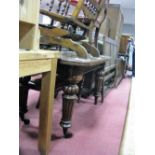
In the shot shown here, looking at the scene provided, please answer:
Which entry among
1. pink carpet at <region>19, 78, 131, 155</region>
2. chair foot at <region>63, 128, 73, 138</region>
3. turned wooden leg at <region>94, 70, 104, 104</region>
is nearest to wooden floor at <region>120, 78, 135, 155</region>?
pink carpet at <region>19, 78, 131, 155</region>

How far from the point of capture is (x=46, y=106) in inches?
56.6

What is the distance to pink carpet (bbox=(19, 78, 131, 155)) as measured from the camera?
167 centimetres

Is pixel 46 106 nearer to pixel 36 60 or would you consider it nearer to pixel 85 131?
pixel 36 60

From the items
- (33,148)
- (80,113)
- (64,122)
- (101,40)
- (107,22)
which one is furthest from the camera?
(107,22)

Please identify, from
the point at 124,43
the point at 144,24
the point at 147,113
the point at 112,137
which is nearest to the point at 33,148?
the point at 112,137

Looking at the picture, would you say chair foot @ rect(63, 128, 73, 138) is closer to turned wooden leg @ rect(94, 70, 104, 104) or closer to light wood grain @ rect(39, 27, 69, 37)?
light wood grain @ rect(39, 27, 69, 37)

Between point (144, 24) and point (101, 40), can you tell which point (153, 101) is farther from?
point (101, 40)

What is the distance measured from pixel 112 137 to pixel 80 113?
2.34ft

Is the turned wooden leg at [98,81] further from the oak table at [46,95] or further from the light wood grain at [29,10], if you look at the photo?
the light wood grain at [29,10]

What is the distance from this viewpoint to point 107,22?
434 cm

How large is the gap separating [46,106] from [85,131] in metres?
0.75

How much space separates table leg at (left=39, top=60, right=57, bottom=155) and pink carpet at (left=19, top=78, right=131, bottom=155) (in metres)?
0.14

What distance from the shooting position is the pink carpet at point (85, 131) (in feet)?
5.48
